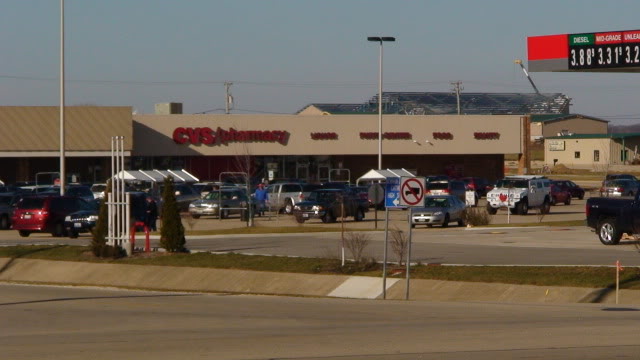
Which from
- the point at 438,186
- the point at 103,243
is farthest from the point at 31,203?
the point at 438,186

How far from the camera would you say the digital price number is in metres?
37.5

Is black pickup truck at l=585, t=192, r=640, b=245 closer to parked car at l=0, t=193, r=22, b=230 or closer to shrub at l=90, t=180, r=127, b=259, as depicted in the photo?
shrub at l=90, t=180, r=127, b=259

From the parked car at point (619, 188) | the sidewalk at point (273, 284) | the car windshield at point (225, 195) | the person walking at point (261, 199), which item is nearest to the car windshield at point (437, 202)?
the car windshield at point (225, 195)

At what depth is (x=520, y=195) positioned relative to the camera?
54.9m

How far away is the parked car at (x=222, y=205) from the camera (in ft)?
179

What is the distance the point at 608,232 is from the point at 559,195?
33.1 m

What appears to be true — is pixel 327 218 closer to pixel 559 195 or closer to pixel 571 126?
pixel 559 195

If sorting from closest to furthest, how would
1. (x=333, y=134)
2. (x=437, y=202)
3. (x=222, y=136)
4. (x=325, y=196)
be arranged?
(x=437, y=202)
(x=325, y=196)
(x=222, y=136)
(x=333, y=134)

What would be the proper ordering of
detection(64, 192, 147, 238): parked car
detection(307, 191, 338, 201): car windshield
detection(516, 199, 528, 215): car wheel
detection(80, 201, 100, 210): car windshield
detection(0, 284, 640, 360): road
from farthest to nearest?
detection(516, 199, 528, 215): car wheel → detection(307, 191, 338, 201): car windshield → detection(80, 201, 100, 210): car windshield → detection(64, 192, 147, 238): parked car → detection(0, 284, 640, 360): road

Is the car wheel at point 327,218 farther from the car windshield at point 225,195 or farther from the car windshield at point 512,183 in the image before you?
the car windshield at point 512,183

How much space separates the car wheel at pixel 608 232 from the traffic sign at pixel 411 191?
1253cm

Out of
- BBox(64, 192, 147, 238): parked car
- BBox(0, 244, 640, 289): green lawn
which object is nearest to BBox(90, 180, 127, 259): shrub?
BBox(0, 244, 640, 289): green lawn

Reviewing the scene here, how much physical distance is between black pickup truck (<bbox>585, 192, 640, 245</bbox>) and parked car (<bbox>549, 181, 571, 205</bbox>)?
105 ft

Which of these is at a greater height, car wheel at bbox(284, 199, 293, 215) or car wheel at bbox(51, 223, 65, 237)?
car wheel at bbox(284, 199, 293, 215)
